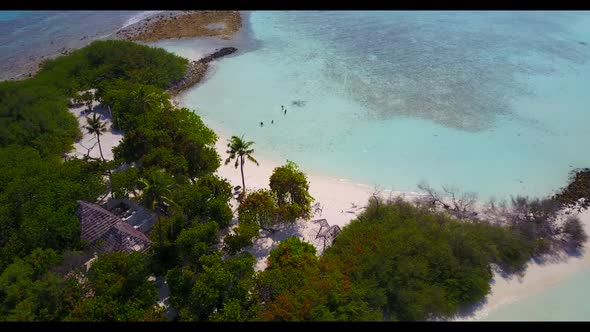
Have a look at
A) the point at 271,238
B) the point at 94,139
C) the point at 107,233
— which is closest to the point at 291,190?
the point at 271,238

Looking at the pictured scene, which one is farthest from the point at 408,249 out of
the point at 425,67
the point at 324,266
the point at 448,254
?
the point at 425,67

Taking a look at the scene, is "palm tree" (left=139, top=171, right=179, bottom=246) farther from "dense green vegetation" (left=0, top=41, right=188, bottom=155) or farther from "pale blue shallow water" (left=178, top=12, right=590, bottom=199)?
"dense green vegetation" (left=0, top=41, right=188, bottom=155)

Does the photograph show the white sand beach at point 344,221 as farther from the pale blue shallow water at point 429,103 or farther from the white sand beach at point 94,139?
the white sand beach at point 94,139

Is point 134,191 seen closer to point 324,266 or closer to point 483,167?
point 324,266

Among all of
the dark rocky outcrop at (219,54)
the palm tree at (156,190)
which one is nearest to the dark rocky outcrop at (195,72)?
the dark rocky outcrop at (219,54)

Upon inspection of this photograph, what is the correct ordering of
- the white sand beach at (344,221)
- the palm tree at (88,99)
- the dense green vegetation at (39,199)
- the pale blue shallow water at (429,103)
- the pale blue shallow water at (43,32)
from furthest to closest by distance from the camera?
1. the pale blue shallow water at (43,32)
2. the palm tree at (88,99)
3. the pale blue shallow water at (429,103)
4. the white sand beach at (344,221)
5. the dense green vegetation at (39,199)

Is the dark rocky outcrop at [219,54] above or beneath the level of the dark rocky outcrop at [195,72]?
above
